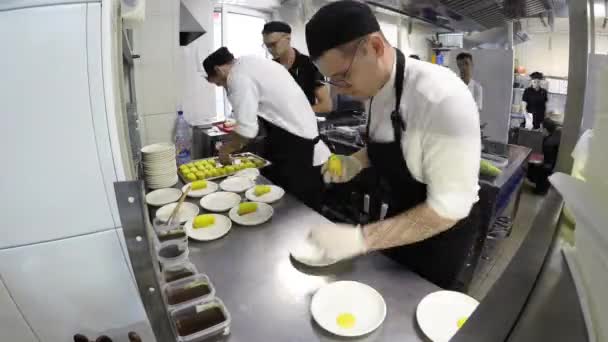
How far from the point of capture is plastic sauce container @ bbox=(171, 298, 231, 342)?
→ 90cm

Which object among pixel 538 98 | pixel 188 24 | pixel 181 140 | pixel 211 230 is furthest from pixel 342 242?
pixel 538 98

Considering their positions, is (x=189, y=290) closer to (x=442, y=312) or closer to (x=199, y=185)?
(x=442, y=312)

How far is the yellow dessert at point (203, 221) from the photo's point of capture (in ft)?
Answer: 5.00

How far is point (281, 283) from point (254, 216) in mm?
525

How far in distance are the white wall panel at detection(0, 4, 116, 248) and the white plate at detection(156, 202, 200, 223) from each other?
1014 millimetres

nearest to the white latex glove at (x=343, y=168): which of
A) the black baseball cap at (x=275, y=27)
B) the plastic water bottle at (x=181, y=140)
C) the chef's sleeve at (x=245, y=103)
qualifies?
the chef's sleeve at (x=245, y=103)

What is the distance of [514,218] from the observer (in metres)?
3.19

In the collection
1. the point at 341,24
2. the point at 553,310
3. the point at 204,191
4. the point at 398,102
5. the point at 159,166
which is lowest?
the point at 204,191

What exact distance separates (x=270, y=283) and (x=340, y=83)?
2.56 ft

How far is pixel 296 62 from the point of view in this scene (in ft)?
9.68

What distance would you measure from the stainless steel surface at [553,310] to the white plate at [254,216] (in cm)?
130

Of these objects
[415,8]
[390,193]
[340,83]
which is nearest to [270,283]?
[390,193]

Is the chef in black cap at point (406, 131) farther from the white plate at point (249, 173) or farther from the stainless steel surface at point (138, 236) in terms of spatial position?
the white plate at point (249, 173)

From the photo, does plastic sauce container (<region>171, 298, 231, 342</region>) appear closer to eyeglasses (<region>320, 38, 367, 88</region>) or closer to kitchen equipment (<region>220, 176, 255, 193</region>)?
eyeglasses (<region>320, 38, 367, 88</region>)
